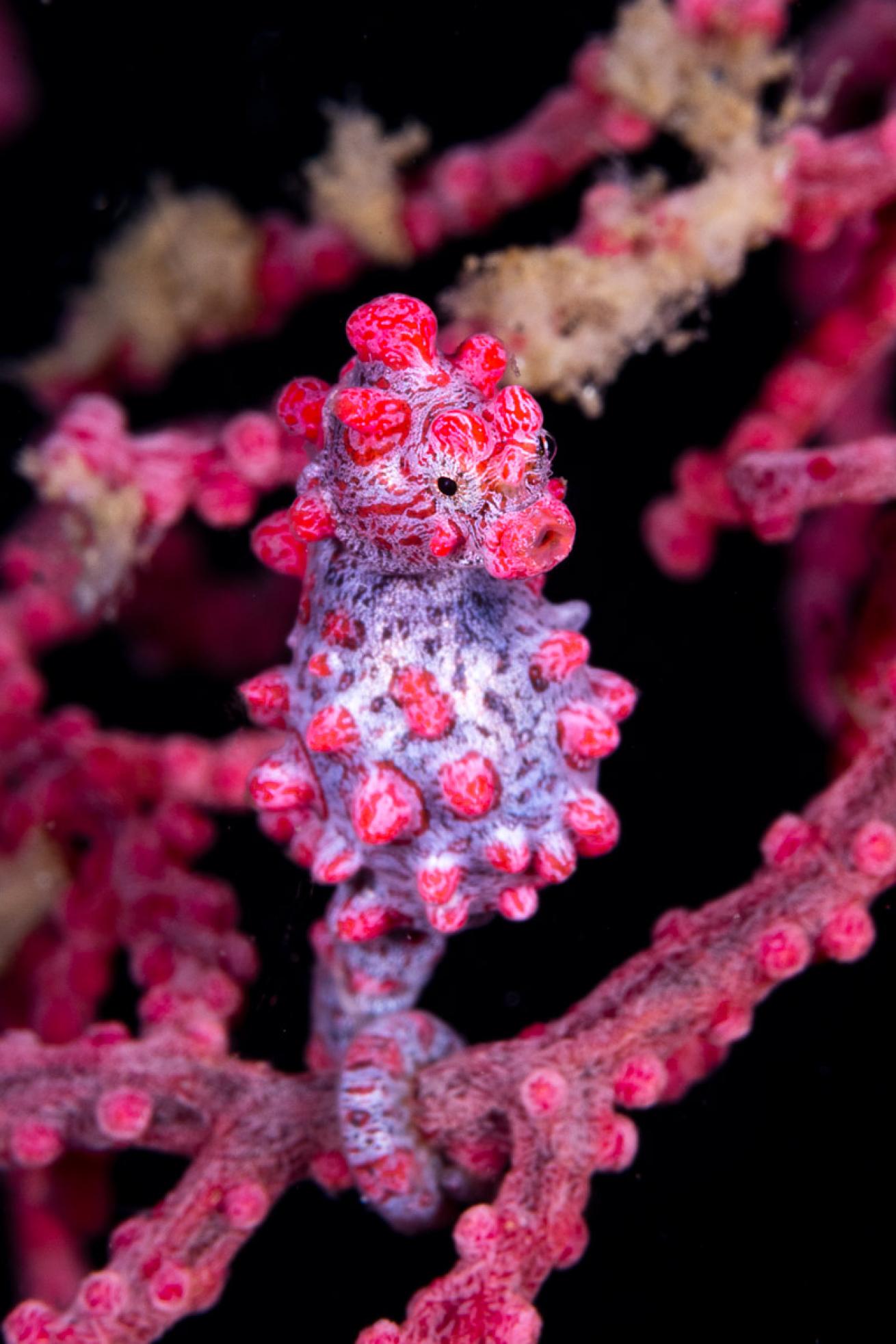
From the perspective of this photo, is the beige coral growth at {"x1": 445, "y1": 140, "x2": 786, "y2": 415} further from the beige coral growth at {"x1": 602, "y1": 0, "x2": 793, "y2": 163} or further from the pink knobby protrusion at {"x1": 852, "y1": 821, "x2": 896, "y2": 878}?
the pink knobby protrusion at {"x1": 852, "y1": 821, "x2": 896, "y2": 878}

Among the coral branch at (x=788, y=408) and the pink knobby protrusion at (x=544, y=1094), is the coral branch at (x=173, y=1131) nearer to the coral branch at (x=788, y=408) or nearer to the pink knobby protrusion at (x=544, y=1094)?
the pink knobby protrusion at (x=544, y=1094)

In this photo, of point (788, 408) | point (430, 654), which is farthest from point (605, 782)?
point (788, 408)

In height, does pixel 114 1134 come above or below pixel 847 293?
below

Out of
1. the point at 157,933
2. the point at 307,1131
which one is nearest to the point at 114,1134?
the point at 307,1131

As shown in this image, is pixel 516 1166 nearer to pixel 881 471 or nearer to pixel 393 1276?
pixel 393 1276

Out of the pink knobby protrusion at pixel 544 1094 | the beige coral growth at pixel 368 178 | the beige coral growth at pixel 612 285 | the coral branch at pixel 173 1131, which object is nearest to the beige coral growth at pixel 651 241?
the beige coral growth at pixel 612 285

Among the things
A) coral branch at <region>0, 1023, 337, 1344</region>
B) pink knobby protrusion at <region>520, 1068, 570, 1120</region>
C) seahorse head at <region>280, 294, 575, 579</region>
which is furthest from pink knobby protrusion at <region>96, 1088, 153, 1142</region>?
seahorse head at <region>280, 294, 575, 579</region>
